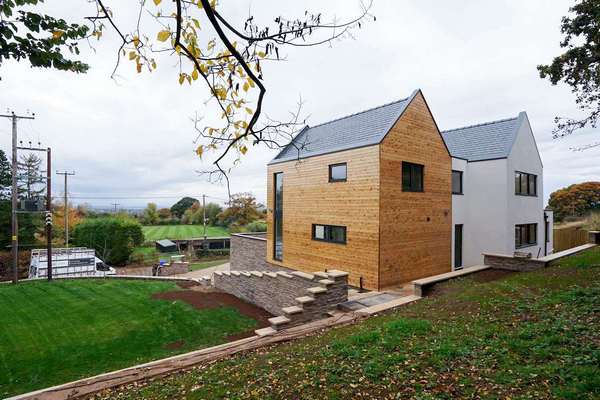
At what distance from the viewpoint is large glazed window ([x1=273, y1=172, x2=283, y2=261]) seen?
556 inches

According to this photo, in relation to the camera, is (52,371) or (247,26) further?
(52,371)

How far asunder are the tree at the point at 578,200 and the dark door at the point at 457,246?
28604 mm

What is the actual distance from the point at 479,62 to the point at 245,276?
10740 mm

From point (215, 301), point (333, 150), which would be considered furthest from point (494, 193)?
point (215, 301)

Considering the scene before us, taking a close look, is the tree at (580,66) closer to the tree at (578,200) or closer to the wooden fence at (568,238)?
the wooden fence at (568,238)

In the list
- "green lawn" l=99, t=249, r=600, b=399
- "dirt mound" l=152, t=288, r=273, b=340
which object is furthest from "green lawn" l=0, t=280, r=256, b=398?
"green lawn" l=99, t=249, r=600, b=399

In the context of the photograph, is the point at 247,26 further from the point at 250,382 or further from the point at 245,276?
Result: the point at 245,276

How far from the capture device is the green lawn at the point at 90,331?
591 cm

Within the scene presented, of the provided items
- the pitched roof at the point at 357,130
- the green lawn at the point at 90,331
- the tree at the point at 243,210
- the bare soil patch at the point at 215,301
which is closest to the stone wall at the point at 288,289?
the bare soil patch at the point at 215,301

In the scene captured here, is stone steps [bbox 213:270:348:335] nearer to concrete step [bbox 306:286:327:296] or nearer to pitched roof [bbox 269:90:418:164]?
concrete step [bbox 306:286:327:296]

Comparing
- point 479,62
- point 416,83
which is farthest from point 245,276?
point 479,62

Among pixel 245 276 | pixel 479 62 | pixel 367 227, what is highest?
pixel 479 62

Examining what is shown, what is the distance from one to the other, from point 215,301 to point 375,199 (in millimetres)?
6481

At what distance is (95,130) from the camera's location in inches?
374
